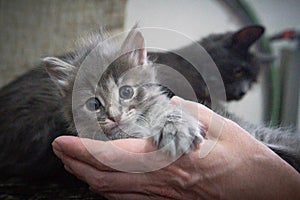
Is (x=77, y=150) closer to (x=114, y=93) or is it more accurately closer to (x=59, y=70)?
(x=114, y=93)

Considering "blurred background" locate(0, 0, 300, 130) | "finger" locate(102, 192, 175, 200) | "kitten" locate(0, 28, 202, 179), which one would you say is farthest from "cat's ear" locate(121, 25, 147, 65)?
"blurred background" locate(0, 0, 300, 130)

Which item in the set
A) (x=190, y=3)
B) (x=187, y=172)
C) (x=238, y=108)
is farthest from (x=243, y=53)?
(x=187, y=172)

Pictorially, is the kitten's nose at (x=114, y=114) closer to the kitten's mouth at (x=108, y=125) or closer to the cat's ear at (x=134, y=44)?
the kitten's mouth at (x=108, y=125)

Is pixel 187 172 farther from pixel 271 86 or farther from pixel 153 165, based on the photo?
pixel 271 86

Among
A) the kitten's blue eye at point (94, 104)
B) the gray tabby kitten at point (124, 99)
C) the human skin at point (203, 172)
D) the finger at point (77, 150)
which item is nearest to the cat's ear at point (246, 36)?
the gray tabby kitten at point (124, 99)

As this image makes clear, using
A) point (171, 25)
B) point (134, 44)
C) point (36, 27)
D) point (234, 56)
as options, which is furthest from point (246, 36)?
point (36, 27)

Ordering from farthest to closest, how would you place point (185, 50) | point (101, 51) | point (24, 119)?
point (185, 50), point (24, 119), point (101, 51)

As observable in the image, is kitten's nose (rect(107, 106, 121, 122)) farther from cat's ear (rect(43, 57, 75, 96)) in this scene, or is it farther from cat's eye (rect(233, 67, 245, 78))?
cat's eye (rect(233, 67, 245, 78))
